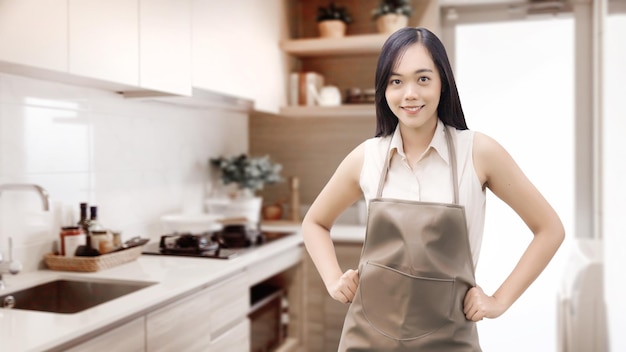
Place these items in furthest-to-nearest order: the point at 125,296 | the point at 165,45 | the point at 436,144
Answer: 1. the point at 165,45
2. the point at 125,296
3. the point at 436,144

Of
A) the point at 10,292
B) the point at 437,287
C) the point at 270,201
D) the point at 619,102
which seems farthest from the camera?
the point at 270,201

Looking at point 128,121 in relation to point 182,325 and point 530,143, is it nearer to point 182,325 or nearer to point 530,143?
point 182,325

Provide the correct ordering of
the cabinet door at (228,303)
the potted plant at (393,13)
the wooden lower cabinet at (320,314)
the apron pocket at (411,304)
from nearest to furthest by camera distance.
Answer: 1. the apron pocket at (411,304)
2. the cabinet door at (228,303)
3. the wooden lower cabinet at (320,314)
4. the potted plant at (393,13)

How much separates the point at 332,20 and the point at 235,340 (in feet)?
6.25

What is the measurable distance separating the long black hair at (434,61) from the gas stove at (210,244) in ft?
4.22

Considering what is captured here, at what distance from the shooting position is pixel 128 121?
259cm

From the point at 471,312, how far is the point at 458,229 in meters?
0.17

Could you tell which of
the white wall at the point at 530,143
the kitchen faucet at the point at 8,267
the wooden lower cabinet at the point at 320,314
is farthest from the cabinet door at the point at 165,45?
the white wall at the point at 530,143

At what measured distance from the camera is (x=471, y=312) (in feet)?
3.99

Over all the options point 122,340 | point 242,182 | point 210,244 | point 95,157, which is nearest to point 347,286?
point 122,340

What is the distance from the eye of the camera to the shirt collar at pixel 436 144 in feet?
4.25

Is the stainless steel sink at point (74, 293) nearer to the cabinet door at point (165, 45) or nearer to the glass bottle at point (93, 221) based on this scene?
the glass bottle at point (93, 221)

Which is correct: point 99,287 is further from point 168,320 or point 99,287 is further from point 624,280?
point 624,280

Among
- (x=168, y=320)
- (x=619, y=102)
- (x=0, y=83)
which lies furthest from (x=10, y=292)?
(x=619, y=102)
